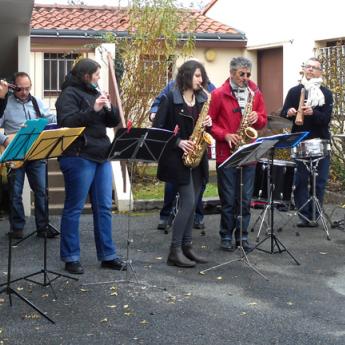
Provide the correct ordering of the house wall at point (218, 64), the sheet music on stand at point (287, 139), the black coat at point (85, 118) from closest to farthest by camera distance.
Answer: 1. the black coat at point (85, 118)
2. the sheet music on stand at point (287, 139)
3. the house wall at point (218, 64)

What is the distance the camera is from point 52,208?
Answer: 394 inches

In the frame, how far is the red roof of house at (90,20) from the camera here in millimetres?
15204

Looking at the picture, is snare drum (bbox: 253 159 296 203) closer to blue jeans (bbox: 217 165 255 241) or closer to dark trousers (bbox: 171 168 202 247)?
blue jeans (bbox: 217 165 255 241)

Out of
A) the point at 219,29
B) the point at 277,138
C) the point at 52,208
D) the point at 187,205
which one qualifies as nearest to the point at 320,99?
the point at 277,138

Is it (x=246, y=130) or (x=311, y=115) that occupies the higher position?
(x=311, y=115)

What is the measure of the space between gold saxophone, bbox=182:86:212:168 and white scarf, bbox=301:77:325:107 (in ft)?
7.36

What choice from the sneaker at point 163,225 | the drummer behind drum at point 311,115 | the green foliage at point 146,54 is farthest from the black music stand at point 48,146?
the green foliage at point 146,54

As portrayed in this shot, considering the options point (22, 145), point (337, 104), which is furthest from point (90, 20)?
point (22, 145)

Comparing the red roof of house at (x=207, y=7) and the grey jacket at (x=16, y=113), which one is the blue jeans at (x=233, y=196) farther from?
the red roof of house at (x=207, y=7)

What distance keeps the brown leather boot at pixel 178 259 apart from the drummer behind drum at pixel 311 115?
2.51 meters

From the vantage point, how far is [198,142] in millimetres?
6785

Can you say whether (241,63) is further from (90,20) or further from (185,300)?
(90,20)

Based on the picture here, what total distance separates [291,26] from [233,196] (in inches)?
291

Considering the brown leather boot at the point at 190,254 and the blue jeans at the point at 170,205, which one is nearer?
the brown leather boot at the point at 190,254
